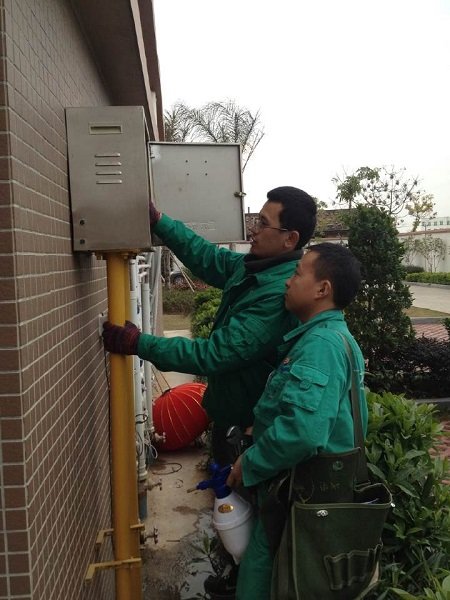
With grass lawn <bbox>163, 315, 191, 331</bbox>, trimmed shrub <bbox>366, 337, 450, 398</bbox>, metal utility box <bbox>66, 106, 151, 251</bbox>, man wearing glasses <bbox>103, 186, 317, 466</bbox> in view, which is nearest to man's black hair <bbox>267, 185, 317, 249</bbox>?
man wearing glasses <bbox>103, 186, 317, 466</bbox>

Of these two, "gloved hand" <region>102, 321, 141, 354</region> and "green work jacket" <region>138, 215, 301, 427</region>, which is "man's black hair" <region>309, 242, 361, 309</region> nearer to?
"green work jacket" <region>138, 215, 301, 427</region>

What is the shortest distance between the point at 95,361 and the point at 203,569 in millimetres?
1665

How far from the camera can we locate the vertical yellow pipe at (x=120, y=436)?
2.50 meters

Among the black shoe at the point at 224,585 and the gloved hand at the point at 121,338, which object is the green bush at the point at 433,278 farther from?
the gloved hand at the point at 121,338

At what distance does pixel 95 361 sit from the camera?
2896 millimetres

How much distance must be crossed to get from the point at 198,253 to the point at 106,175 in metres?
0.75

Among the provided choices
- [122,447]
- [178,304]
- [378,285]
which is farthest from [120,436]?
[178,304]

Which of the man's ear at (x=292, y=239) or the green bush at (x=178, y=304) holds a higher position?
the man's ear at (x=292, y=239)

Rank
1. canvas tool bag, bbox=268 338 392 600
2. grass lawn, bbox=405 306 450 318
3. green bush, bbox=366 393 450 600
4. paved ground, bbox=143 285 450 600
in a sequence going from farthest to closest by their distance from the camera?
1. grass lawn, bbox=405 306 450 318
2. paved ground, bbox=143 285 450 600
3. green bush, bbox=366 393 450 600
4. canvas tool bag, bbox=268 338 392 600

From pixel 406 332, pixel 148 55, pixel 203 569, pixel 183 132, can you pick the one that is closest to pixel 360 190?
pixel 183 132

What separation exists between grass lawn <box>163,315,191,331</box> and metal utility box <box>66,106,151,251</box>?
42.5 ft

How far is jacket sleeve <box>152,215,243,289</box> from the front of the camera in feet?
9.14

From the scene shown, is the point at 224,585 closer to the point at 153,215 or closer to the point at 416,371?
the point at 153,215

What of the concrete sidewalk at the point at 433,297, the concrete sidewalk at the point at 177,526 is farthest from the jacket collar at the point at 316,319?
the concrete sidewalk at the point at 433,297
